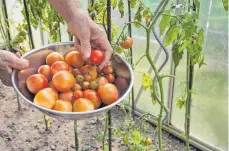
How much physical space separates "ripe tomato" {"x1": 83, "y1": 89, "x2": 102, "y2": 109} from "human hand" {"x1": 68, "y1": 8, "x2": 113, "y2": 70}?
0.35 ft

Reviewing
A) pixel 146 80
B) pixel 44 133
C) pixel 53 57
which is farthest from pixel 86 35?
pixel 44 133

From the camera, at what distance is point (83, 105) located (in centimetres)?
101

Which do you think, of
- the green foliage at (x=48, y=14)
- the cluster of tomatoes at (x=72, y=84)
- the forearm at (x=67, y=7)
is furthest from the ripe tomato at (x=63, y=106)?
the green foliage at (x=48, y=14)

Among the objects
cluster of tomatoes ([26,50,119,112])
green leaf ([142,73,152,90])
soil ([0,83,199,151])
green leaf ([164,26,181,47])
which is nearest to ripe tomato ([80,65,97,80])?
cluster of tomatoes ([26,50,119,112])

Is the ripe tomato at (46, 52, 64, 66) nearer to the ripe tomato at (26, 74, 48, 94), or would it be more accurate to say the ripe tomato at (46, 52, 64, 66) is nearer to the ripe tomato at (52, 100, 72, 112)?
the ripe tomato at (26, 74, 48, 94)

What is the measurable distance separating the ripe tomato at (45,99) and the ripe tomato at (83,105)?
7cm

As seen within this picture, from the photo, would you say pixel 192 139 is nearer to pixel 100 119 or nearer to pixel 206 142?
pixel 206 142

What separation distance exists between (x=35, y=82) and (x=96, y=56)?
22cm

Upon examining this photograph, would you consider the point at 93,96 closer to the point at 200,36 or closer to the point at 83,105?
the point at 83,105

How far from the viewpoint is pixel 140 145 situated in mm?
1721

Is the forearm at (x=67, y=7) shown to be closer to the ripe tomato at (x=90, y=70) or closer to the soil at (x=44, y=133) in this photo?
the ripe tomato at (x=90, y=70)

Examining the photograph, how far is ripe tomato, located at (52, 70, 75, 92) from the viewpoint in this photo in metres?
1.05

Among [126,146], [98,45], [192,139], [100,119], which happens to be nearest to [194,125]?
[192,139]

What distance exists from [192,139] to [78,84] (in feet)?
3.85
